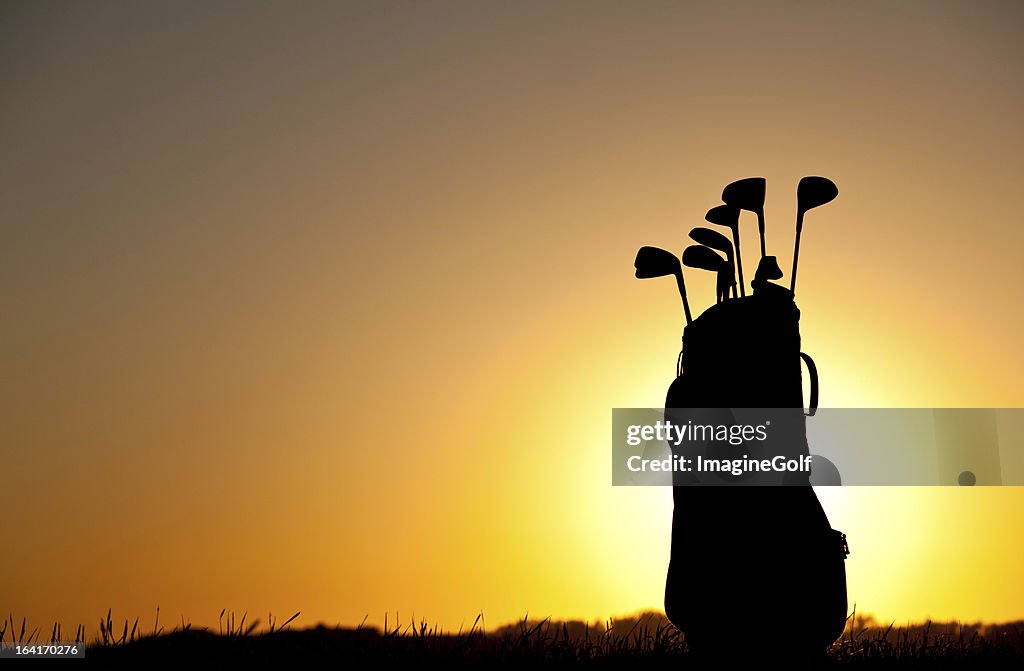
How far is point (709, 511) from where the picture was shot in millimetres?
5355

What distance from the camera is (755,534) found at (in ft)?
16.7

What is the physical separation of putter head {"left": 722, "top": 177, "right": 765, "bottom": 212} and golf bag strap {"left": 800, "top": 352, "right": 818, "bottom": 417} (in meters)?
1.07

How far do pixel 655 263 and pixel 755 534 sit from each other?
6.71 feet

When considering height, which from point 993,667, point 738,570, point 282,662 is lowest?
point 993,667

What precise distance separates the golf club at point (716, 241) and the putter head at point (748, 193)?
→ 1.33ft

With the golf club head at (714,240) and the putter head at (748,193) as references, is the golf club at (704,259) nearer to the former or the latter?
the golf club head at (714,240)

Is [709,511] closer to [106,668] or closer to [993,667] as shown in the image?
[993,667]

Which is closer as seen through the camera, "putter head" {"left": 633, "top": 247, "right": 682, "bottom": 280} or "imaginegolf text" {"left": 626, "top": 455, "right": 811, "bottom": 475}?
"imaginegolf text" {"left": 626, "top": 455, "right": 811, "bottom": 475}

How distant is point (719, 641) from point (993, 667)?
1730 mm

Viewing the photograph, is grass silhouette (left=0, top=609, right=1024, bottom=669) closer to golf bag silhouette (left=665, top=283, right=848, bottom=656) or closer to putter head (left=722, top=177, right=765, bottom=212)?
golf bag silhouette (left=665, top=283, right=848, bottom=656)

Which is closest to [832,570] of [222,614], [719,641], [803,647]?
[803,647]

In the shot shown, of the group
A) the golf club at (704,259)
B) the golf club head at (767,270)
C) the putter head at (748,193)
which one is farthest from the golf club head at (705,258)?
the golf club head at (767,270)

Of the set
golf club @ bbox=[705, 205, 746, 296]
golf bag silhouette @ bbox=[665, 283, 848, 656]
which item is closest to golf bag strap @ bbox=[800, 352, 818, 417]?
golf bag silhouette @ bbox=[665, 283, 848, 656]

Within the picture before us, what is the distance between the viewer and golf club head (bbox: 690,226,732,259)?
6.23m
